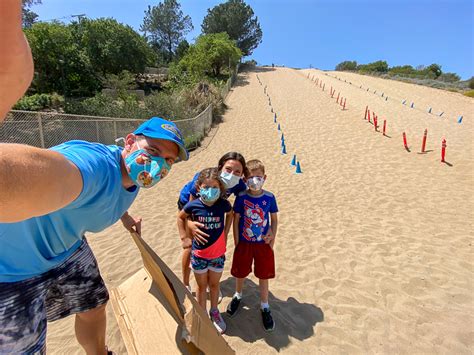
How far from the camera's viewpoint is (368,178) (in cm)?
900

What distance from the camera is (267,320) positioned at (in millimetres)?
3209

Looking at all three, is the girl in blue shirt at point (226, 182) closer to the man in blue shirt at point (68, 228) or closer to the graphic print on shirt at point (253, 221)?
the graphic print on shirt at point (253, 221)

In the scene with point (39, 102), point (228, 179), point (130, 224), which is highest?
point (228, 179)

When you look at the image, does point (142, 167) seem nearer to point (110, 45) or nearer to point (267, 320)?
point (267, 320)

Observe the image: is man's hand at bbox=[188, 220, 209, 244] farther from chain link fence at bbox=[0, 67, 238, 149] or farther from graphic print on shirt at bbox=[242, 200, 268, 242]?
chain link fence at bbox=[0, 67, 238, 149]

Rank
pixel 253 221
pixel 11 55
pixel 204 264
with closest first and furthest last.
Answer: pixel 11 55 < pixel 204 264 < pixel 253 221

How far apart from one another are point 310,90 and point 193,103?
1497cm

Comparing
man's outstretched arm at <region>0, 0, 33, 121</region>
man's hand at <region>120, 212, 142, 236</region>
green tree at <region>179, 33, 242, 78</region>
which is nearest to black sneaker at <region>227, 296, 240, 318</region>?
man's hand at <region>120, 212, 142, 236</region>

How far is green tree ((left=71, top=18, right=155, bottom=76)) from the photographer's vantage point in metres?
33.1

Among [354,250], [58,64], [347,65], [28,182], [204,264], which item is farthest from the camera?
[347,65]

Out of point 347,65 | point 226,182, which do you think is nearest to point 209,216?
point 226,182

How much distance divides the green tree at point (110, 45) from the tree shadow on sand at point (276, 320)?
115ft

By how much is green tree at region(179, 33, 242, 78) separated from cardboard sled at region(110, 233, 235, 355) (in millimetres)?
34391

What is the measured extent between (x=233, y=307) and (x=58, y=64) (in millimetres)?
34542
